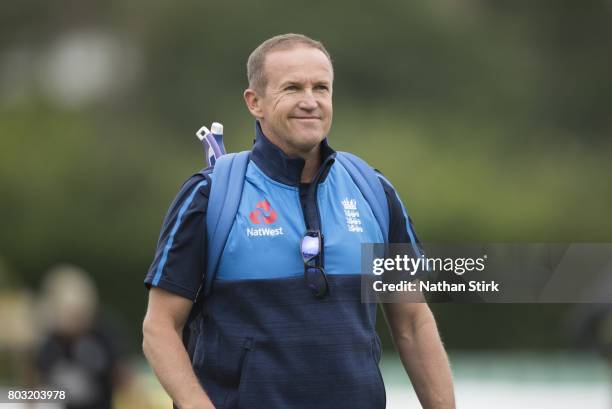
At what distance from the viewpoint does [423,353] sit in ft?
16.8

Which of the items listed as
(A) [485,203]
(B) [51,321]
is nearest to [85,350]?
(B) [51,321]

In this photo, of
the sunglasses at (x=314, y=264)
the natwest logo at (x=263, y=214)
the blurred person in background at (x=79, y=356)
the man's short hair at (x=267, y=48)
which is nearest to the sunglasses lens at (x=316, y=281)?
the sunglasses at (x=314, y=264)

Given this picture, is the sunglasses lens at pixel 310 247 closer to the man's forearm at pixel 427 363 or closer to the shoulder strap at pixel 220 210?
the shoulder strap at pixel 220 210

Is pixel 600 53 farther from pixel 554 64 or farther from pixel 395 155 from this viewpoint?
pixel 395 155

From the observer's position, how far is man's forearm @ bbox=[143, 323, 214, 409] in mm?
4719

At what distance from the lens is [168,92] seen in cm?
2978

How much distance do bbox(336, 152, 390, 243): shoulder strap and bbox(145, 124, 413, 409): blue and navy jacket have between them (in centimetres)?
12

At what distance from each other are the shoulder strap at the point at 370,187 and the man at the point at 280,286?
0.12ft

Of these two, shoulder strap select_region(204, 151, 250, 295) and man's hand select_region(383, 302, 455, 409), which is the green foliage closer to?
man's hand select_region(383, 302, 455, 409)

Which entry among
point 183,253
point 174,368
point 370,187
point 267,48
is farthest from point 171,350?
point 267,48

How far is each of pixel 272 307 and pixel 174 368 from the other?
1.27 feet

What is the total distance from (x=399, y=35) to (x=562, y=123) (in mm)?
3971

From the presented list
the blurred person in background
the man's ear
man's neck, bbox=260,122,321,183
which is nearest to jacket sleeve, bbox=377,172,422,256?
man's neck, bbox=260,122,321,183

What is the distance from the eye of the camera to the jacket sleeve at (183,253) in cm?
477
